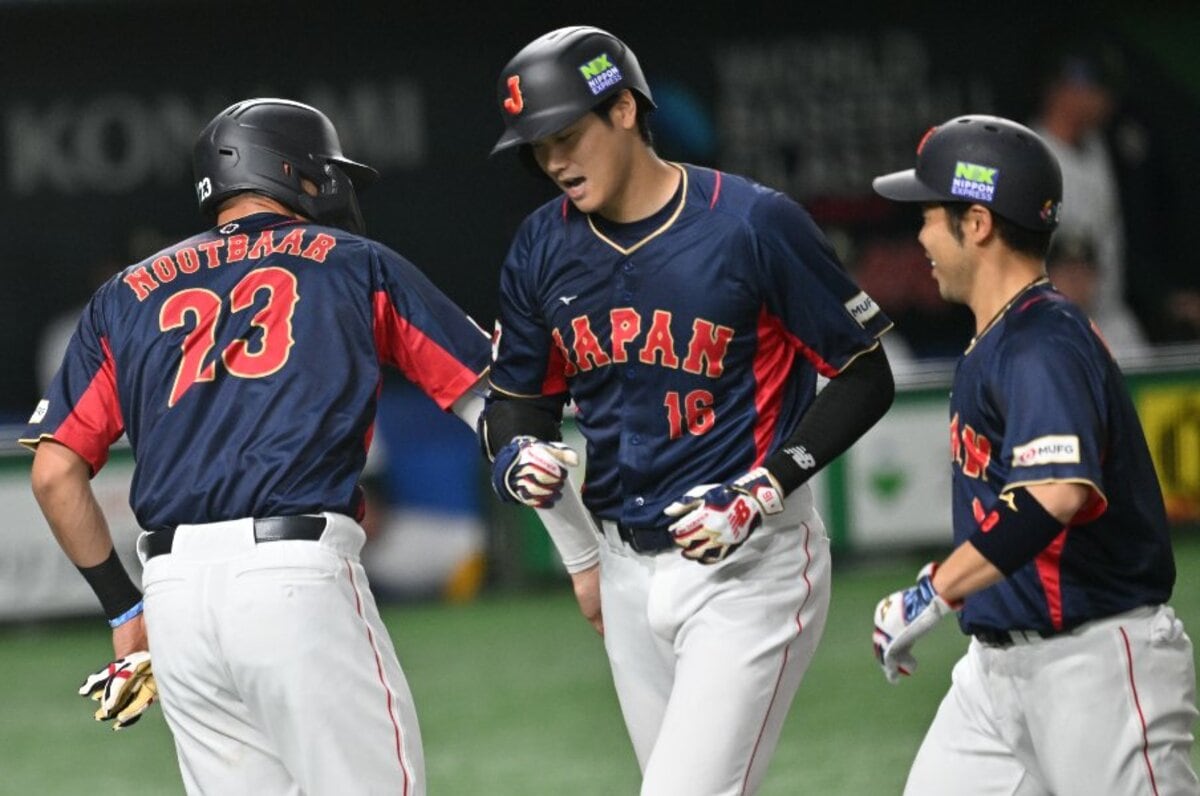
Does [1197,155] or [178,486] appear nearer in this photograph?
[178,486]

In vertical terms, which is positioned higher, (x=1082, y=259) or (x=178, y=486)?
(x=178, y=486)

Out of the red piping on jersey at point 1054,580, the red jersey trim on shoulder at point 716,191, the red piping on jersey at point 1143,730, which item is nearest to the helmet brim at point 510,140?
the red jersey trim on shoulder at point 716,191

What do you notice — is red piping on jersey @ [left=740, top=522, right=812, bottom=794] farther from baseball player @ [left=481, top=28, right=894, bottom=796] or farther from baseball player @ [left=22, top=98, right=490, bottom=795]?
baseball player @ [left=22, top=98, right=490, bottom=795]

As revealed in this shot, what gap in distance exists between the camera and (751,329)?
4.62 metres

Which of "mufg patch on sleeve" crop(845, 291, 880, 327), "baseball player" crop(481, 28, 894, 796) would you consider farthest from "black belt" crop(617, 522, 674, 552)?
"mufg patch on sleeve" crop(845, 291, 880, 327)

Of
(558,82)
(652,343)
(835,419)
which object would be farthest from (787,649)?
(558,82)

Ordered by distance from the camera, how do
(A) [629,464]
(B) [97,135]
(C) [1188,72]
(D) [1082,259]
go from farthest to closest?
(C) [1188,72]
(B) [97,135]
(D) [1082,259]
(A) [629,464]

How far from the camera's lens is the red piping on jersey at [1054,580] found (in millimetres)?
4160

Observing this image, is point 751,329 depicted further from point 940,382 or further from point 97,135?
point 97,135

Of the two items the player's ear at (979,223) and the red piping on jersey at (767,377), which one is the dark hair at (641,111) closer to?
the red piping on jersey at (767,377)

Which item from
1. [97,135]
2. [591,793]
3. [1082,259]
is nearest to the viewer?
[591,793]

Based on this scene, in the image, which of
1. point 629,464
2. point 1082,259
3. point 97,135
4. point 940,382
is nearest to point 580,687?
point 940,382

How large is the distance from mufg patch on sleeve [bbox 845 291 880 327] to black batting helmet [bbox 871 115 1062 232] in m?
0.31

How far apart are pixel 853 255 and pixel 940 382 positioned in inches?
114
